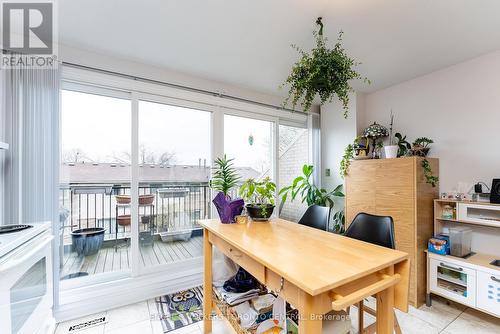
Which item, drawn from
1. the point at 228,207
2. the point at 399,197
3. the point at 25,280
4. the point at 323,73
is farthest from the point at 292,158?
the point at 25,280

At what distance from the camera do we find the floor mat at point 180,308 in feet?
6.80

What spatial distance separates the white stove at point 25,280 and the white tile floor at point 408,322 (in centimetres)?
55

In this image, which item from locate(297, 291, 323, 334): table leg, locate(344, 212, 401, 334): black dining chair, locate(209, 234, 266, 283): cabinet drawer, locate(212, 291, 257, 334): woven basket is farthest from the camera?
locate(344, 212, 401, 334): black dining chair

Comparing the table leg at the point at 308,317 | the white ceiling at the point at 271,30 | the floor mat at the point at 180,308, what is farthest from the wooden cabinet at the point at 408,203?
the floor mat at the point at 180,308

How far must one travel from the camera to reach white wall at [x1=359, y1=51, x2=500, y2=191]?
2.25 meters

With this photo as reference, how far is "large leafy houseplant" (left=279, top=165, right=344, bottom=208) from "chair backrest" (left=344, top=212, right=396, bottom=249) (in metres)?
1.47

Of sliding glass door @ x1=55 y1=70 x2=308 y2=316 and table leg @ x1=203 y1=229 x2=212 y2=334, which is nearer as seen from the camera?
table leg @ x1=203 y1=229 x2=212 y2=334

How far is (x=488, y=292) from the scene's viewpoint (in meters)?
1.96

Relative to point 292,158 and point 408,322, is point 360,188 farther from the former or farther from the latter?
point 408,322

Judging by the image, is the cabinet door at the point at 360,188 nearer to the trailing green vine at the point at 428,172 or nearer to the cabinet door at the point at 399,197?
the cabinet door at the point at 399,197

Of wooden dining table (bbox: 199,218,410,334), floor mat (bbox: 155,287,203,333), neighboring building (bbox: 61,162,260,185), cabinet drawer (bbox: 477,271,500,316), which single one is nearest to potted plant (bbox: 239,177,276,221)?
wooden dining table (bbox: 199,218,410,334)

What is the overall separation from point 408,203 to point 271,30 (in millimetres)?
2193

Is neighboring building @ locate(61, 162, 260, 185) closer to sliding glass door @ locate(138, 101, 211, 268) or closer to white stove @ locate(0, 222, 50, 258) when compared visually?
sliding glass door @ locate(138, 101, 211, 268)

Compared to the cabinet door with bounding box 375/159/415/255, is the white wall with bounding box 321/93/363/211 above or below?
above
